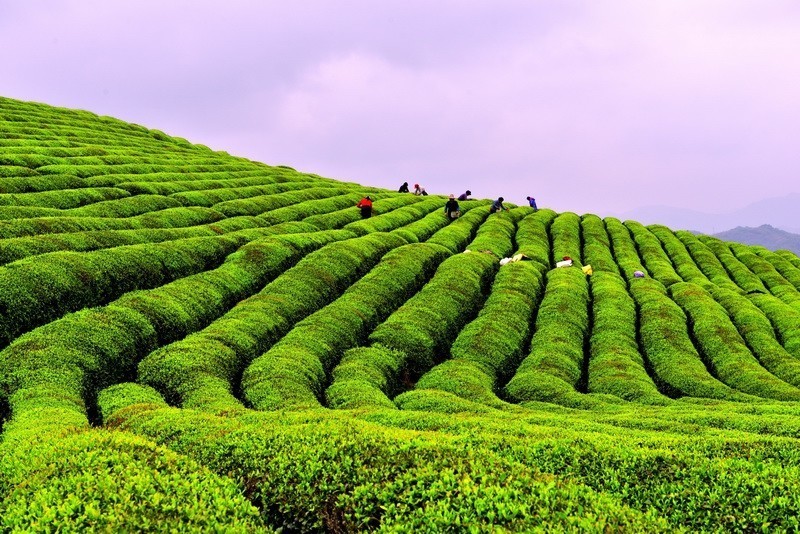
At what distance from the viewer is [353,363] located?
34188mm

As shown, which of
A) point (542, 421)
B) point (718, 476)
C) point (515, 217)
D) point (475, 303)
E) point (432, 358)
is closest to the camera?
point (718, 476)

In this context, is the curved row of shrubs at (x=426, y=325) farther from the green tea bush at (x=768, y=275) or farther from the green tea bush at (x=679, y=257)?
the green tea bush at (x=768, y=275)

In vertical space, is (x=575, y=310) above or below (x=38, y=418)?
above

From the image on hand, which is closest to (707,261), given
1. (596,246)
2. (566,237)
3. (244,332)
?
(596,246)

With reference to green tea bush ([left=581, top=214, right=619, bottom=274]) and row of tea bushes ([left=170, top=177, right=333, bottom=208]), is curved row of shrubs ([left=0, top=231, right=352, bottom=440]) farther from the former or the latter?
Result: green tea bush ([left=581, top=214, right=619, bottom=274])

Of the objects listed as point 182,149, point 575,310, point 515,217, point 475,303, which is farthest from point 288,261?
point 182,149

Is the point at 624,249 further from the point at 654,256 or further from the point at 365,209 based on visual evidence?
the point at 365,209

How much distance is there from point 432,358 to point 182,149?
269ft

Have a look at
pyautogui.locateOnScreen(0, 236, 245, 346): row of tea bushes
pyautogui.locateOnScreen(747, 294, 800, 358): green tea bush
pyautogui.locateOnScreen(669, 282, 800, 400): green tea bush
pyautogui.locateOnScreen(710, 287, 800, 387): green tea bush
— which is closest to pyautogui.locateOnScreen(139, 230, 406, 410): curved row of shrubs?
pyautogui.locateOnScreen(0, 236, 245, 346): row of tea bushes

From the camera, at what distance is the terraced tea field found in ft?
37.3

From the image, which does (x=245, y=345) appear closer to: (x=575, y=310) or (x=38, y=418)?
(x=38, y=418)

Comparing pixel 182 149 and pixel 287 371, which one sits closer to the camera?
pixel 287 371

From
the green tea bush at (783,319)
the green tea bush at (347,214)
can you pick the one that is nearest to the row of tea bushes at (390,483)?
the green tea bush at (783,319)

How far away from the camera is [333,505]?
11633 mm
